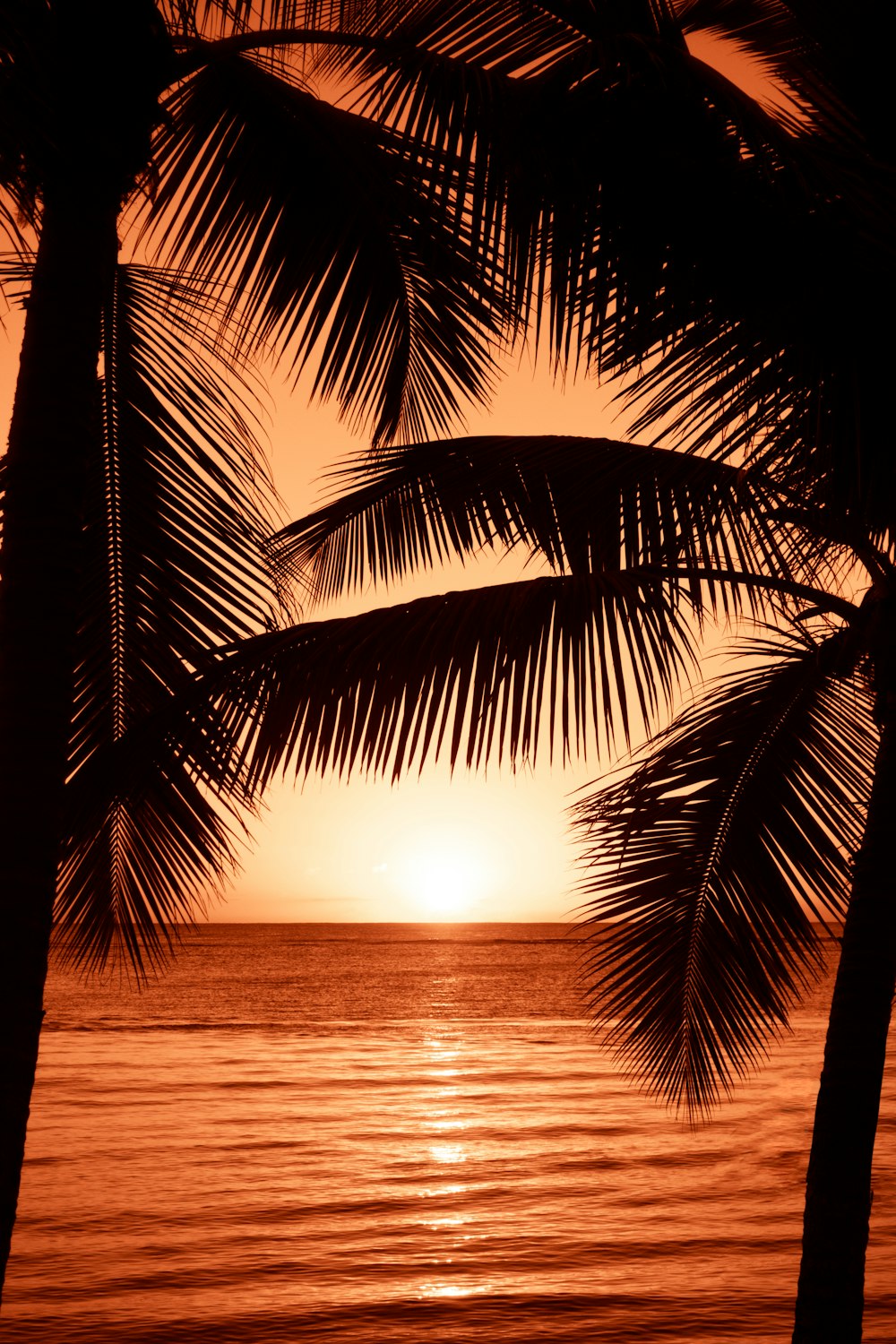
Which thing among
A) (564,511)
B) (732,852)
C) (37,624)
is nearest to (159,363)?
(37,624)

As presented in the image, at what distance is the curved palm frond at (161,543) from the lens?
13.4 feet

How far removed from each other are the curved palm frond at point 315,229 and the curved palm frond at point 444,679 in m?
1.24

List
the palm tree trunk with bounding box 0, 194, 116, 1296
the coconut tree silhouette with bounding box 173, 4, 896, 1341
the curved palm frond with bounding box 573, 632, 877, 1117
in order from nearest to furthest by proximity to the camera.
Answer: the coconut tree silhouette with bounding box 173, 4, 896, 1341
the palm tree trunk with bounding box 0, 194, 116, 1296
the curved palm frond with bounding box 573, 632, 877, 1117

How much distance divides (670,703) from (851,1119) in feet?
5.47

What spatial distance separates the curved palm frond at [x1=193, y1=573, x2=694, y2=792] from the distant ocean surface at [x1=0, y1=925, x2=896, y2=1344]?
576cm

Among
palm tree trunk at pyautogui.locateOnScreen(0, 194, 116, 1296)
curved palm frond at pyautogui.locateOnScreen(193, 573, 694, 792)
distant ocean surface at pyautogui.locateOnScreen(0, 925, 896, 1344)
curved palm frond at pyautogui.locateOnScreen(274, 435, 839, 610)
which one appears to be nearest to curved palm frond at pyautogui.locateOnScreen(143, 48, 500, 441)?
curved palm frond at pyautogui.locateOnScreen(274, 435, 839, 610)

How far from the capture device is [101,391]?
4.14 meters

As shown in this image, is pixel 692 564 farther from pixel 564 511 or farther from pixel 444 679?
pixel 444 679

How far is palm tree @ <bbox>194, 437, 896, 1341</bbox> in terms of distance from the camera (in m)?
3.93

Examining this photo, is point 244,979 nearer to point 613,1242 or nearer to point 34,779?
point 613,1242

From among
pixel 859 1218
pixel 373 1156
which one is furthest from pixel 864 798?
pixel 373 1156

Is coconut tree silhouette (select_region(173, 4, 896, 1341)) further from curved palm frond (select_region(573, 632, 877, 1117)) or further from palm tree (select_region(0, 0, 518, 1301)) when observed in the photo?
palm tree (select_region(0, 0, 518, 1301))

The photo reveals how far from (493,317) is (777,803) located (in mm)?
2338

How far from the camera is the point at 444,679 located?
12.9 ft
